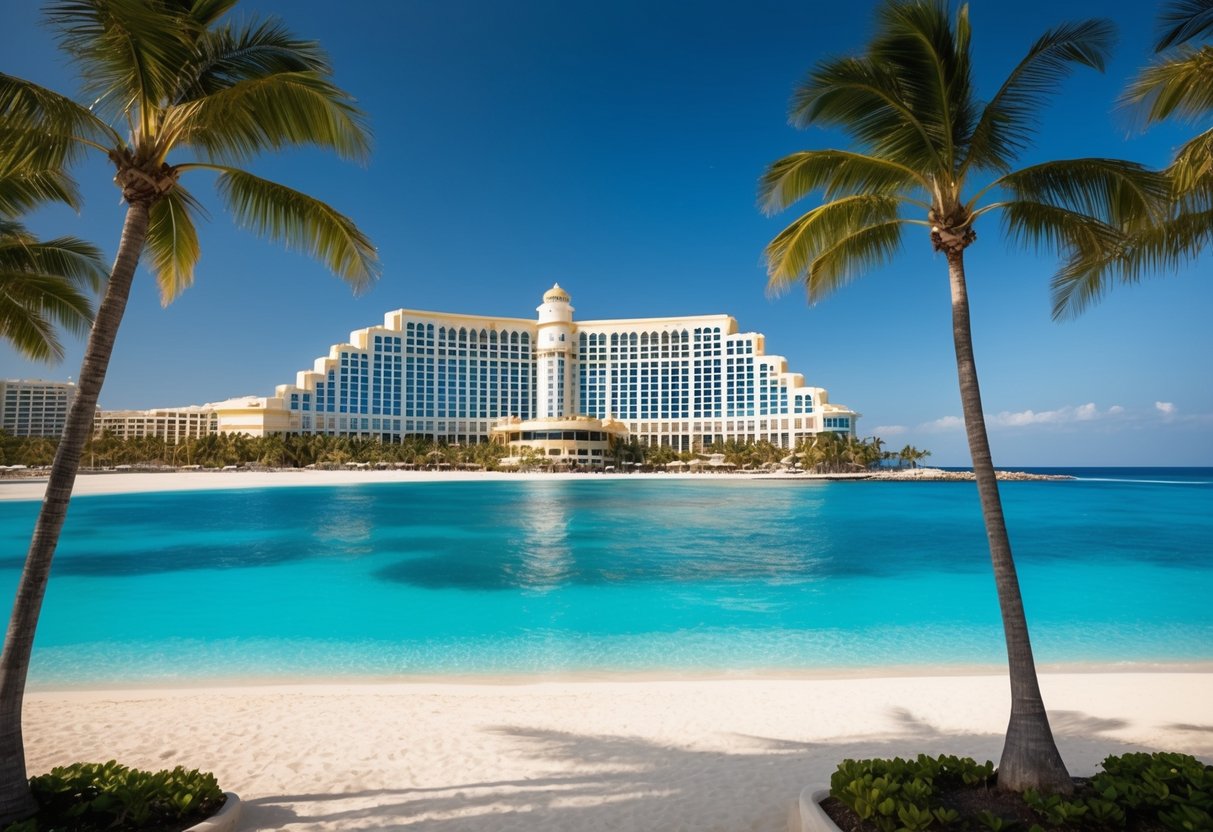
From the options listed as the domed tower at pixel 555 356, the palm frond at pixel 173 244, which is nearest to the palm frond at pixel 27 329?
the palm frond at pixel 173 244

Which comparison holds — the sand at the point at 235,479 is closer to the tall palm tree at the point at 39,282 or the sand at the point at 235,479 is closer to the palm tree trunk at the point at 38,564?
the tall palm tree at the point at 39,282

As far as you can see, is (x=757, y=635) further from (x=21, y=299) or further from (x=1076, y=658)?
(x=21, y=299)

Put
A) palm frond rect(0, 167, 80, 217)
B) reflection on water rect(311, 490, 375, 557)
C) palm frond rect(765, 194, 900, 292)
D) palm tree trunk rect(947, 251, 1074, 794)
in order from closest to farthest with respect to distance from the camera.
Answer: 1. palm tree trunk rect(947, 251, 1074, 794)
2. palm frond rect(765, 194, 900, 292)
3. palm frond rect(0, 167, 80, 217)
4. reflection on water rect(311, 490, 375, 557)

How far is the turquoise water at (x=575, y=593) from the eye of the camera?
402 inches

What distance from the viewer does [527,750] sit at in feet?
19.0

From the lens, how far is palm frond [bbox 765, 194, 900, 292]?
18.8ft

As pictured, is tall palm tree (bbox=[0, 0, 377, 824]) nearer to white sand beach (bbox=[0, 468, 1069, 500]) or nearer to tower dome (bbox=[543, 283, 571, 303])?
white sand beach (bbox=[0, 468, 1069, 500])

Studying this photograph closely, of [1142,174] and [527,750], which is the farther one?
[527,750]

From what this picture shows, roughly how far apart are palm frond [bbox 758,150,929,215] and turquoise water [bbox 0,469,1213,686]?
6.81 metres

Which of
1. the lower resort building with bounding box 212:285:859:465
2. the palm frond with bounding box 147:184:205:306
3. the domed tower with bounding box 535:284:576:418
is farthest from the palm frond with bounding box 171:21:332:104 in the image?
the domed tower with bounding box 535:284:576:418

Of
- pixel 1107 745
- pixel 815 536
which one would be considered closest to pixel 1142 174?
pixel 1107 745

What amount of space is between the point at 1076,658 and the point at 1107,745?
527cm

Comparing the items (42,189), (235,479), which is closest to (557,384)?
(235,479)

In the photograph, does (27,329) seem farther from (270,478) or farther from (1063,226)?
(270,478)
